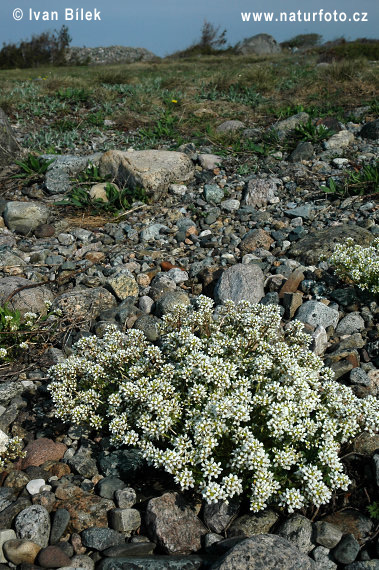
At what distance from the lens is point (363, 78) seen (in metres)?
12.1

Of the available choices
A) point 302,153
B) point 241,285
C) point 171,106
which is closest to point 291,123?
point 302,153

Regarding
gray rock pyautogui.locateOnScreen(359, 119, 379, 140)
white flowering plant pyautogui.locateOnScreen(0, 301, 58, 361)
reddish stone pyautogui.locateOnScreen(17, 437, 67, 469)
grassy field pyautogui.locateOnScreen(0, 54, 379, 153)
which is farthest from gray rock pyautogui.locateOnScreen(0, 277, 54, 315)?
gray rock pyautogui.locateOnScreen(359, 119, 379, 140)

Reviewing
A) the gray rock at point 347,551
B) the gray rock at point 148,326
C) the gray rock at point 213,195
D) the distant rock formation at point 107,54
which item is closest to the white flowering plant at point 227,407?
the gray rock at point 347,551

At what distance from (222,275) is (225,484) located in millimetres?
2840

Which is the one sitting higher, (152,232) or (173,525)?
(152,232)

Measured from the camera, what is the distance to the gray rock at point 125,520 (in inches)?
124

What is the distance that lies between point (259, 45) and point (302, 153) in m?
37.7

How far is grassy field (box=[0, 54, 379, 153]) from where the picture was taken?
10.3 meters

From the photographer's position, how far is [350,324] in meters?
4.80

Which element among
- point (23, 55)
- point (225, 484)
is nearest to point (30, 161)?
point (225, 484)

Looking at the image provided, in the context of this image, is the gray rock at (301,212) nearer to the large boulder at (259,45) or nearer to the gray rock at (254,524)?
the gray rock at (254,524)

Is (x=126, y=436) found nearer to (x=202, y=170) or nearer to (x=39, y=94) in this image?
(x=202, y=170)

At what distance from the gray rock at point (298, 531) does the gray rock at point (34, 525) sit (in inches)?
56.5

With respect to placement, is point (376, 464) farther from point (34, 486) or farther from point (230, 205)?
point (230, 205)
